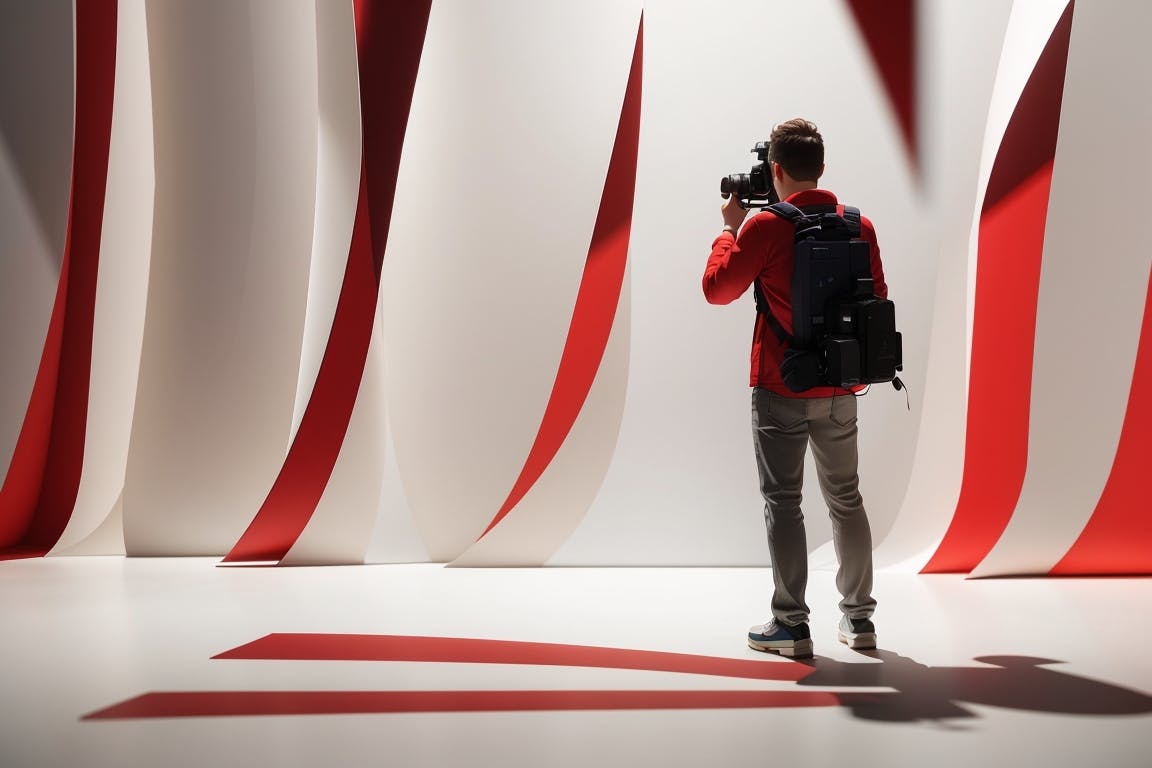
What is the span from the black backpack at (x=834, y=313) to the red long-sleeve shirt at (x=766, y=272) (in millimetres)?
31

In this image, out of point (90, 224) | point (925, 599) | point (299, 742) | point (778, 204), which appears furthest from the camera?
point (90, 224)

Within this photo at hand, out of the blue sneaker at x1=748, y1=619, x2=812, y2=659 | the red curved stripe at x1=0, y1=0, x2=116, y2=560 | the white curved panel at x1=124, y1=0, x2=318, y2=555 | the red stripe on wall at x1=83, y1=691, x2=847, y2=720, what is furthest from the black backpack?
the red curved stripe at x1=0, y1=0, x2=116, y2=560

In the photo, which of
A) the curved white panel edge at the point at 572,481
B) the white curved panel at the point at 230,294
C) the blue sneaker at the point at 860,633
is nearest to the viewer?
the blue sneaker at the point at 860,633

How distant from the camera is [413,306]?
430cm

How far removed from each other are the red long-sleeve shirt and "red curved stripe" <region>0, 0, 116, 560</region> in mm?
3482

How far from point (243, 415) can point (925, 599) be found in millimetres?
2984

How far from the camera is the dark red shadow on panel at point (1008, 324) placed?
155 inches

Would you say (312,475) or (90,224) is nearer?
(312,475)

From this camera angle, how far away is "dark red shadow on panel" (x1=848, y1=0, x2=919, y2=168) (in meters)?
4.16

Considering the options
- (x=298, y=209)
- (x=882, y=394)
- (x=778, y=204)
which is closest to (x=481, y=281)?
(x=298, y=209)

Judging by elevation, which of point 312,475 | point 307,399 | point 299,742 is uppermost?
point 307,399

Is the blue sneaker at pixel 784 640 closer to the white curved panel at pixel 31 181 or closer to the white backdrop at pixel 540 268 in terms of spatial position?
the white backdrop at pixel 540 268

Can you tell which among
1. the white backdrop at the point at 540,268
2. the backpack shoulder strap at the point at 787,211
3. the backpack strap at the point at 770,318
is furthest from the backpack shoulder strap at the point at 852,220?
the white backdrop at the point at 540,268

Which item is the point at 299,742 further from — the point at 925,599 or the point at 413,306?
the point at 413,306
